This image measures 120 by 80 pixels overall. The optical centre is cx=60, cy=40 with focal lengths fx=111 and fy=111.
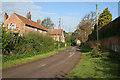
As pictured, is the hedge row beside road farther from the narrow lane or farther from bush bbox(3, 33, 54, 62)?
the narrow lane

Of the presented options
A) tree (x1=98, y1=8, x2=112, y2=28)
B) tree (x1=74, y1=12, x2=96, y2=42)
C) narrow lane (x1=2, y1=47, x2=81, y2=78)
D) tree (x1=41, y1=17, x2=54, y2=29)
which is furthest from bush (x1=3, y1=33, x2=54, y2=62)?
tree (x1=41, y1=17, x2=54, y2=29)

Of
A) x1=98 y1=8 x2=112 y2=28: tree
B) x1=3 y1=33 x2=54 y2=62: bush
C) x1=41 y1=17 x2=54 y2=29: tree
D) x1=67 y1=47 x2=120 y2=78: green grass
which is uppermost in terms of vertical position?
x1=41 y1=17 x2=54 y2=29: tree

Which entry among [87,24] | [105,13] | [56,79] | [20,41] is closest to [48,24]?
[87,24]

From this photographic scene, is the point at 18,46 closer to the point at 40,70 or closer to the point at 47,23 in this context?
the point at 40,70

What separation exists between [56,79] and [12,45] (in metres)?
9.22

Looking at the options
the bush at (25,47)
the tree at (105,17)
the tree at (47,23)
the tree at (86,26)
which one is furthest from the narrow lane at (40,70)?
the tree at (47,23)

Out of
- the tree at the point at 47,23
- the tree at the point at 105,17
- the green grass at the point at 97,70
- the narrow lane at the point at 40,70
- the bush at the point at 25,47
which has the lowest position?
the narrow lane at the point at 40,70

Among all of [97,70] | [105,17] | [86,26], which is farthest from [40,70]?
[86,26]

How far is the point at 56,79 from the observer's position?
6.58 m

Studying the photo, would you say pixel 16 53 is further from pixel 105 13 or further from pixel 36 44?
pixel 105 13

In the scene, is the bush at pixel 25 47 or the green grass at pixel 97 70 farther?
the bush at pixel 25 47

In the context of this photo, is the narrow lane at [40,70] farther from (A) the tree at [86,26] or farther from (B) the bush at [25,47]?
(A) the tree at [86,26]

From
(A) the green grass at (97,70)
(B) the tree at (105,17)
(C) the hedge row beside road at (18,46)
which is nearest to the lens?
(A) the green grass at (97,70)

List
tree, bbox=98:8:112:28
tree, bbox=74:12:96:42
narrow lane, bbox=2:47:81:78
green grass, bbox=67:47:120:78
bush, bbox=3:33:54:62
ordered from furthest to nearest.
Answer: tree, bbox=74:12:96:42 → tree, bbox=98:8:112:28 → bush, bbox=3:33:54:62 → narrow lane, bbox=2:47:81:78 → green grass, bbox=67:47:120:78
